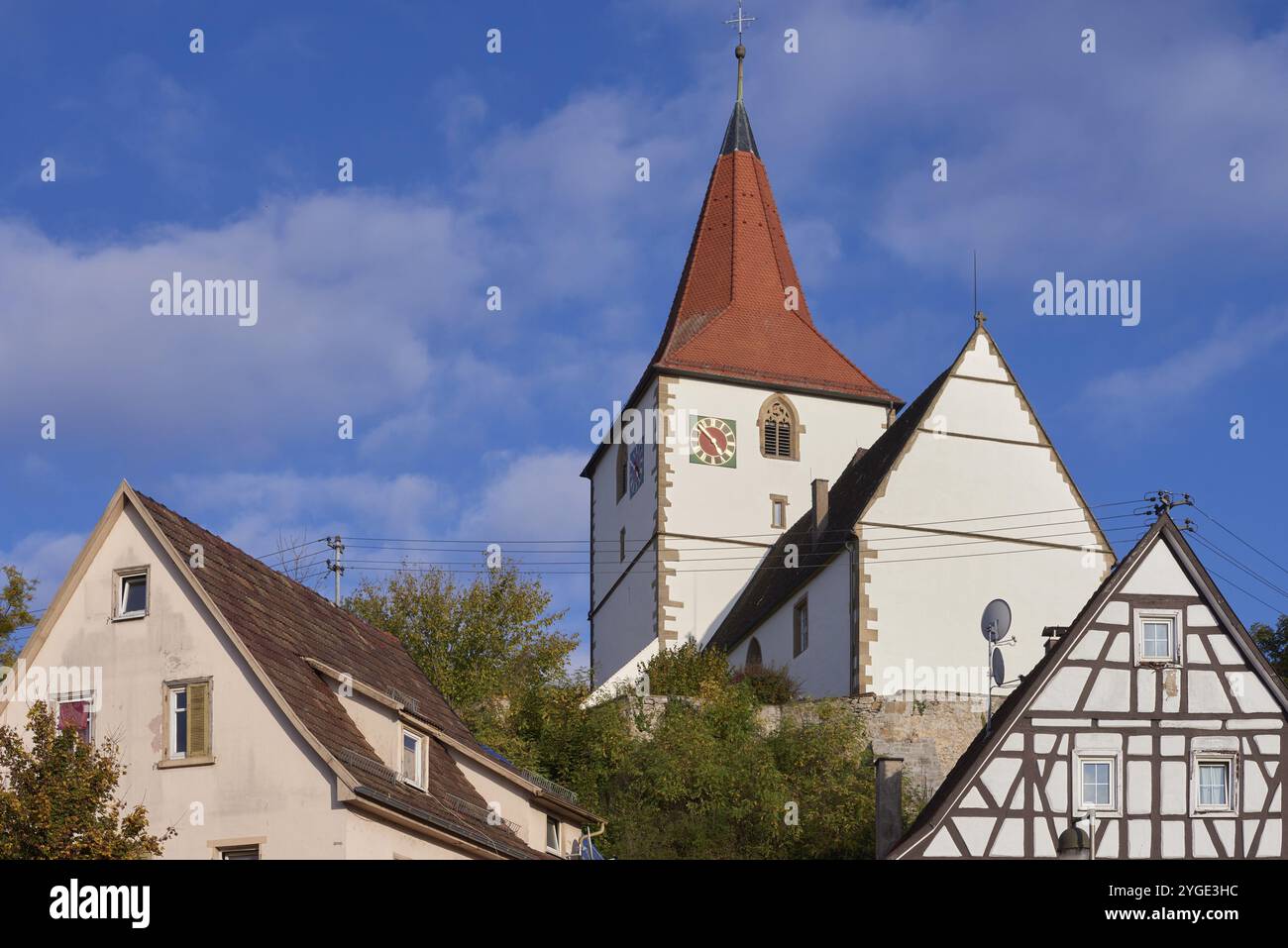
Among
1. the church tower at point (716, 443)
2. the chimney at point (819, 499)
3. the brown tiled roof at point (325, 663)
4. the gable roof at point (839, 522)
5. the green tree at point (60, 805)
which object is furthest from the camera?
the church tower at point (716, 443)

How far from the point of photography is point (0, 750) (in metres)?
22.0

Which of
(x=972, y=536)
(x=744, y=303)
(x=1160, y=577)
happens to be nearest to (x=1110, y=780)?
(x=1160, y=577)

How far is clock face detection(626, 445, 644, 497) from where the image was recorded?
5797 centimetres

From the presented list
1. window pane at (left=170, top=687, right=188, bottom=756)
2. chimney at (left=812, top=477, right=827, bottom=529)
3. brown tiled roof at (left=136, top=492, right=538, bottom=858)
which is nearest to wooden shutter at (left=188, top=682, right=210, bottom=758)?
window pane at (left=170, top=687, right=188, bottom=756)

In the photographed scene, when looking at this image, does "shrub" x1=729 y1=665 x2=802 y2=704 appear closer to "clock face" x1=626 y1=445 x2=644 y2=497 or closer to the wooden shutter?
"clock face" x1=626 y1=445 x2=644 y2=497

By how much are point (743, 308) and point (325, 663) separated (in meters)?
37.9

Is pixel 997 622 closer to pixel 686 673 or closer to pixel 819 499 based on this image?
pixel 686 673

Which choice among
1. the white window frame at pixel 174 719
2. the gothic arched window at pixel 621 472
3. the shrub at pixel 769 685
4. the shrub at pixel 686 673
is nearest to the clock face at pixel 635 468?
the gothic arched window at pixel 621 472

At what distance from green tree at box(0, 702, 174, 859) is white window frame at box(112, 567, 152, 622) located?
3219mm

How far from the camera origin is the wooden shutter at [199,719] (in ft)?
75.3

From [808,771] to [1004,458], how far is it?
34.8 ft

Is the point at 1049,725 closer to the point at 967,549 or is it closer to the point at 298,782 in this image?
the point at 298,782

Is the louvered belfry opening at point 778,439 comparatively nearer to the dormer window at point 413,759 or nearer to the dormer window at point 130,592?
the dormer window at point 413,759
